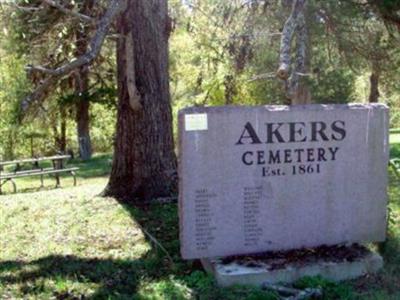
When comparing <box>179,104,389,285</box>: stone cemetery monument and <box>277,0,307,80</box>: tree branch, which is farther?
<box>277,0,307,80</box>: tree branch

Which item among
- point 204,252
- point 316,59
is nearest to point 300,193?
point 204,252

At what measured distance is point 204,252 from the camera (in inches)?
191

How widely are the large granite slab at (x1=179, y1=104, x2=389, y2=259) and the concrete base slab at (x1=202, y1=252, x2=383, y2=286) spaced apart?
0.23 metres

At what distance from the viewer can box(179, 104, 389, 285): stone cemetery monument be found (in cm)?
472

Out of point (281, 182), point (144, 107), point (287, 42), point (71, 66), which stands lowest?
point (281, 182)

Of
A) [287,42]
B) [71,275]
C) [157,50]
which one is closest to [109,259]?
[71,275]

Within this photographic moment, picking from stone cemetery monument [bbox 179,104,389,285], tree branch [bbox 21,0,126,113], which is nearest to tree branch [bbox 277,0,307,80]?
stone cemetery monument [bbox 179,104,389,285]

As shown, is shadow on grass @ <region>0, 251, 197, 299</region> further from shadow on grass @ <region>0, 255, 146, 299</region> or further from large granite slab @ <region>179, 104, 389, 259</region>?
large granite slab @ <region>179, 104, 389, 259</region>

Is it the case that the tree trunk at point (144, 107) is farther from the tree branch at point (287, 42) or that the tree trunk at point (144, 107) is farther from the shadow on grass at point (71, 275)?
the shadow on grass at point (71, 275)

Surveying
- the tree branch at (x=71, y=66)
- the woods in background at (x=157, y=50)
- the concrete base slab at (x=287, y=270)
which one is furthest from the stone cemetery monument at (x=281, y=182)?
the tree branch at (x=71, y=66)

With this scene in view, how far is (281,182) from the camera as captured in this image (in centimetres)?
499

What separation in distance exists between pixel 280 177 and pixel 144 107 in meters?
2.99

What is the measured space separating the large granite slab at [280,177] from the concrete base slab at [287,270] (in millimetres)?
231

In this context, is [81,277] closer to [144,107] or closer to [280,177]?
[280,177]
